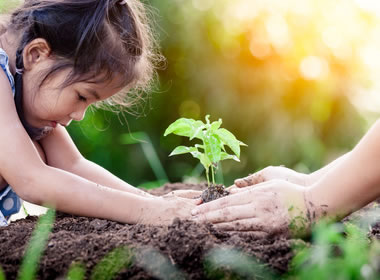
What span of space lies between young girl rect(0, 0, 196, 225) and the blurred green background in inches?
56.5

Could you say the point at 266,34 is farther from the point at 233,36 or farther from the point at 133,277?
the point at 133,277

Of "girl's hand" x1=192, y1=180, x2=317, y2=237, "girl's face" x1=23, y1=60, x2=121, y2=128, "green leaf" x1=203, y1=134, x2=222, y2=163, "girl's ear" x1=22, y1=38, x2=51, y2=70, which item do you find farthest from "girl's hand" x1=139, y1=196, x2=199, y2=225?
"girl's ear" x1=22, y1=38, x2=51, y2=70

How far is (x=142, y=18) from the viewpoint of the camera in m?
2.66

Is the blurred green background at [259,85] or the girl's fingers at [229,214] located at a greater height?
the girl's fingers at [229,214]

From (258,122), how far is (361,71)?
2.94 ft

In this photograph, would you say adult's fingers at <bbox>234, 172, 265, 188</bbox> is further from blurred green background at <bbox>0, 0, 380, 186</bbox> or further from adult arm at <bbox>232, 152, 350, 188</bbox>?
blurred green background at <bbox>0, 0, 380, 186</bbox>

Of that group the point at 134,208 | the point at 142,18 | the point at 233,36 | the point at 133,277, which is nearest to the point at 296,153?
the point at 233,36

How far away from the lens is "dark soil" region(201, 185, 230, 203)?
221 cm

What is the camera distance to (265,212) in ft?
5.90

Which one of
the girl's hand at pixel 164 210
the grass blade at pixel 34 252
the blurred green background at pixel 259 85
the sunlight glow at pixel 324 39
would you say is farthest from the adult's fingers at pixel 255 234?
the sunlight glow at pixel 324 39

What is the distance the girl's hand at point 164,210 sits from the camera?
2.04 metres

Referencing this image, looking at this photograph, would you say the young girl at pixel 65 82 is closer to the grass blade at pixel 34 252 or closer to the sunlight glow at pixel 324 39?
the grass blade at pixel 34 252

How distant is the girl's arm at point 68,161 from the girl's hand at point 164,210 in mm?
Answer: 675

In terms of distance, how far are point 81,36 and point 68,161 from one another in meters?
0.78
